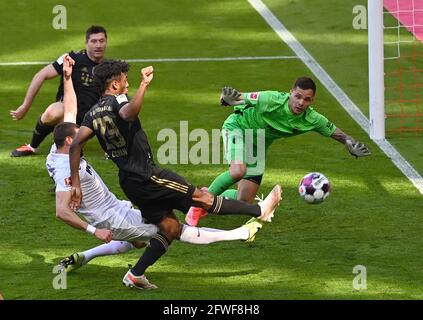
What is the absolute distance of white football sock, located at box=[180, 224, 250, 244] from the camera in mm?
11391

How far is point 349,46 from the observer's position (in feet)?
70.7

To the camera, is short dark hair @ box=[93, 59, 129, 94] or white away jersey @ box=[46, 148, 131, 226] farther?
white away jersey @ box=[46, 148, 131, 226]

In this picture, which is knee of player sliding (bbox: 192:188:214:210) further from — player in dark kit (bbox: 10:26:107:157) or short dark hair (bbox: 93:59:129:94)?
player in dark kit (bbox: 10:26:107:157)

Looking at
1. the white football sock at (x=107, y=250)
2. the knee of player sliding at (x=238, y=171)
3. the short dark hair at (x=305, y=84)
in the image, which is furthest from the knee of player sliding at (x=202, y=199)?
the short dark hair at (x=305, y=84)

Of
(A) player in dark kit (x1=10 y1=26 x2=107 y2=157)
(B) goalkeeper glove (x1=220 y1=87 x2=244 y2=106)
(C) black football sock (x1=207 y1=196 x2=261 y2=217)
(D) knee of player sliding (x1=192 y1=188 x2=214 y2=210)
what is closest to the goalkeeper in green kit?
(B) goalkeeper glove (x1=220 y1=87 x2=244 y2=106)

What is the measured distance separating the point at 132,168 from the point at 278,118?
2.51 meters

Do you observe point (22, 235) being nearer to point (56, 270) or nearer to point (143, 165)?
point (56, 270)

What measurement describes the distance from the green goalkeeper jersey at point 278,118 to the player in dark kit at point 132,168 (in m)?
1.99

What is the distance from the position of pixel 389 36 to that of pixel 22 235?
10448 millimetres

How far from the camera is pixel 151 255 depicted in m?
11.0

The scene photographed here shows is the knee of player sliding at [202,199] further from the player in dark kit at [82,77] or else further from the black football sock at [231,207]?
the player in dark kit at [82,77]

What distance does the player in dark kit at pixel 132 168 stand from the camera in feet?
36.0

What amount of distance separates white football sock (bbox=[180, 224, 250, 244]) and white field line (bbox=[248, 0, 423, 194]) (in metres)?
3.60

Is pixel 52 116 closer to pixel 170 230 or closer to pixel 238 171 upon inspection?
pixel 238 171
